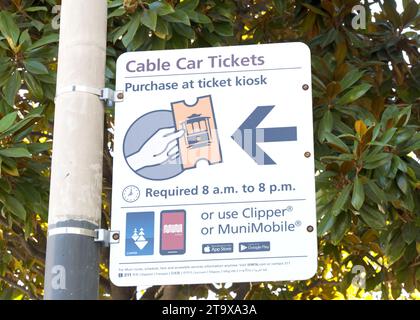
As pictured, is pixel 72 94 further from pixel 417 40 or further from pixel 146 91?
pixel 417 40

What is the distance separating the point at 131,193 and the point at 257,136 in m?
0.47

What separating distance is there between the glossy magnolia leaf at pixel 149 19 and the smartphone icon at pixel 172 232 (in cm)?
246

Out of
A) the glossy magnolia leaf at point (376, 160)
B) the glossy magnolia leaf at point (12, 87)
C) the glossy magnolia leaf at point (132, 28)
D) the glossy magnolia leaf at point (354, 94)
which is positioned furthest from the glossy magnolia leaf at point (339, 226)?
the glossy magnolia leaf at point (12, 87)

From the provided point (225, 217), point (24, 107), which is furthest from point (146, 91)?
point (24, 107)

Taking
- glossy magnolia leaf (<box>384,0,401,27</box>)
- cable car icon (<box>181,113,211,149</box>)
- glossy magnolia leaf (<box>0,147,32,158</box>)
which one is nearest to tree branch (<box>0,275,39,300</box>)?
glossy magnolia leaf (<box>0,147,32,158</box>)

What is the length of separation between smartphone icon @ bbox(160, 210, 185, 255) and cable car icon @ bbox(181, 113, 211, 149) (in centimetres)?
25

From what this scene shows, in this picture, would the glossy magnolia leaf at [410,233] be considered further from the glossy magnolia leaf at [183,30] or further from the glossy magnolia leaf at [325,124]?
the glossy magnolia leaf at [183,30]

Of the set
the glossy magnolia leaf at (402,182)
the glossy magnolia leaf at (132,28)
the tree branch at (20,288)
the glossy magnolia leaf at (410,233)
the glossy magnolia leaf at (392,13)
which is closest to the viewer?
the glossy magnolia leaf at (402,182)

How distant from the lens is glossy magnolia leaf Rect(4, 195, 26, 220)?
5527 millimetres

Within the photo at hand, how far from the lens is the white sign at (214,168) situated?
279 cm

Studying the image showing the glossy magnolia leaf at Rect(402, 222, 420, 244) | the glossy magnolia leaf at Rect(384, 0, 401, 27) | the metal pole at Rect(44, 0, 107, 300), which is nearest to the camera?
the metal pole at Rect(44, 0, 107, 300)

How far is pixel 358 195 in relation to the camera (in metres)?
4.75

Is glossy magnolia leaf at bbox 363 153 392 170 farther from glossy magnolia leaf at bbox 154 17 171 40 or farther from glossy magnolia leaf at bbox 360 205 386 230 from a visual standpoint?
glossy magnolia leaf at bbox 154 17 171 40

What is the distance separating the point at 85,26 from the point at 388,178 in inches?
101
